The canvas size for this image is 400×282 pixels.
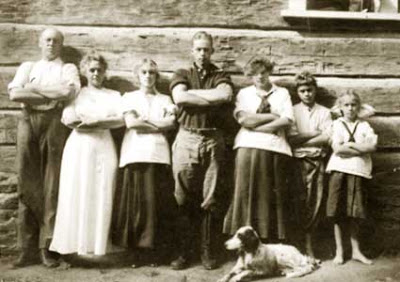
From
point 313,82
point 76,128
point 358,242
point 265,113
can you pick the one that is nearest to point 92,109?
point 76,128

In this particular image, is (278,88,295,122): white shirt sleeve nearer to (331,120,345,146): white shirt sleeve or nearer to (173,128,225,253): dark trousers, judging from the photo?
(331,120,345,146): white shirt sleeve

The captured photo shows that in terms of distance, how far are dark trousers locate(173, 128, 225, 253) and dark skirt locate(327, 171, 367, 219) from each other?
3.01ft

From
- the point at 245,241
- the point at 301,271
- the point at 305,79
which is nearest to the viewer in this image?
the point at 245,241

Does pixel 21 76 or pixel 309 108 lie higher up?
pixel 21 76

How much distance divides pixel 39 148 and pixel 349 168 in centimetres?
244

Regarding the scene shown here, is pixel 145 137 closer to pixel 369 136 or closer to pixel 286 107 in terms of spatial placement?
pixel 286 107

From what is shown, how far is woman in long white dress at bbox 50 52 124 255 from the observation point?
4.35 m

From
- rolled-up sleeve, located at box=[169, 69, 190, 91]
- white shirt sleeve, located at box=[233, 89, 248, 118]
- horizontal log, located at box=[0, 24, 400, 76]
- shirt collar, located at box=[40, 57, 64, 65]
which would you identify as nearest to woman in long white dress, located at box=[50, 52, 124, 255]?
shirt collar, located at box=[40, 57, 64, 65]

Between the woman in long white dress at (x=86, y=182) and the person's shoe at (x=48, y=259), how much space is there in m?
0.10

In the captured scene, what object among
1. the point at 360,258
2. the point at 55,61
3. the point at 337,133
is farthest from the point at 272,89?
the point at 55,61

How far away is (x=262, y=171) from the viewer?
14.5ft

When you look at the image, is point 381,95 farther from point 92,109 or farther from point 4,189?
point 4,189

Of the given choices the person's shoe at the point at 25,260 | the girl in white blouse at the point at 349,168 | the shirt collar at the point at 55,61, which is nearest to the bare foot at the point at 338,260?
the girl in white blouse at the point at 349,168

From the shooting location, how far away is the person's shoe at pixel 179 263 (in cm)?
440
